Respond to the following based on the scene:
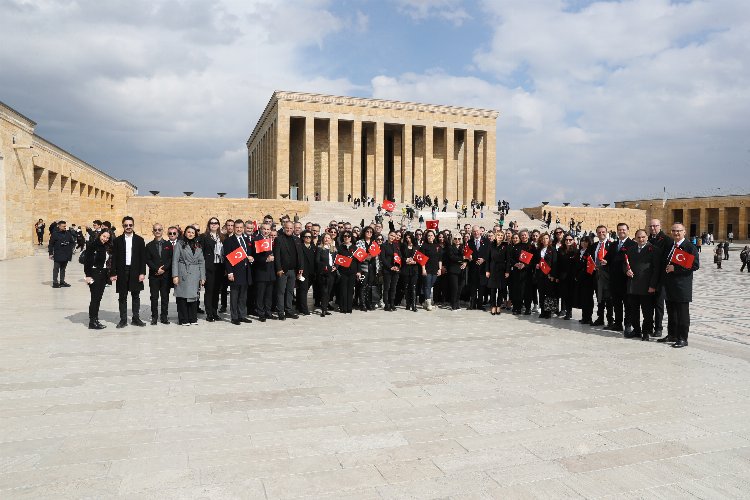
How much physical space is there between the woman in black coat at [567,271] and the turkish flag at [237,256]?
572 cm

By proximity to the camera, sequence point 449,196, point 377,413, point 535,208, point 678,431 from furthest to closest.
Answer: point 449,196 < point 535,208 < point 377,413 < point 678,431

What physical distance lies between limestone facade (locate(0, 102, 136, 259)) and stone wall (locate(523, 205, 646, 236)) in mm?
36514

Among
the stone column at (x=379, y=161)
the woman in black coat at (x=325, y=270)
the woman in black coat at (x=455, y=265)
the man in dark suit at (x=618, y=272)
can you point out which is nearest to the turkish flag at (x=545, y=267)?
the man in dark suit at (x=618, y=272)

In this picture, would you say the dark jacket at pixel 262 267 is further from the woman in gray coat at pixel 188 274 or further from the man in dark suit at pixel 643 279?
the man in dark suit at pixel 643 279

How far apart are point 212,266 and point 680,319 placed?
7.46 meters

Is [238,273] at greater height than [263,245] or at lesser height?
lesser

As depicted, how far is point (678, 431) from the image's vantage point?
13.1ft

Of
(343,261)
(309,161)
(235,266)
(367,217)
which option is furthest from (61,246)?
(309,161)

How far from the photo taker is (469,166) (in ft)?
172

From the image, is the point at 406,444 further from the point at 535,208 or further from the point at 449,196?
the point at 449,196

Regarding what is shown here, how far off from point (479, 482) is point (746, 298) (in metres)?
13.7

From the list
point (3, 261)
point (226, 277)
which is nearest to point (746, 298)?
point (226, 277)

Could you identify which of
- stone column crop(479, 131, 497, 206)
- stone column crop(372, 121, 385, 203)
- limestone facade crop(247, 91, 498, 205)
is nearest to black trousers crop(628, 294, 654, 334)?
limestone facade crop(247, 91, 498, 205)

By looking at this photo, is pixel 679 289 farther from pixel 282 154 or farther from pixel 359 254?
pixel 282 154
